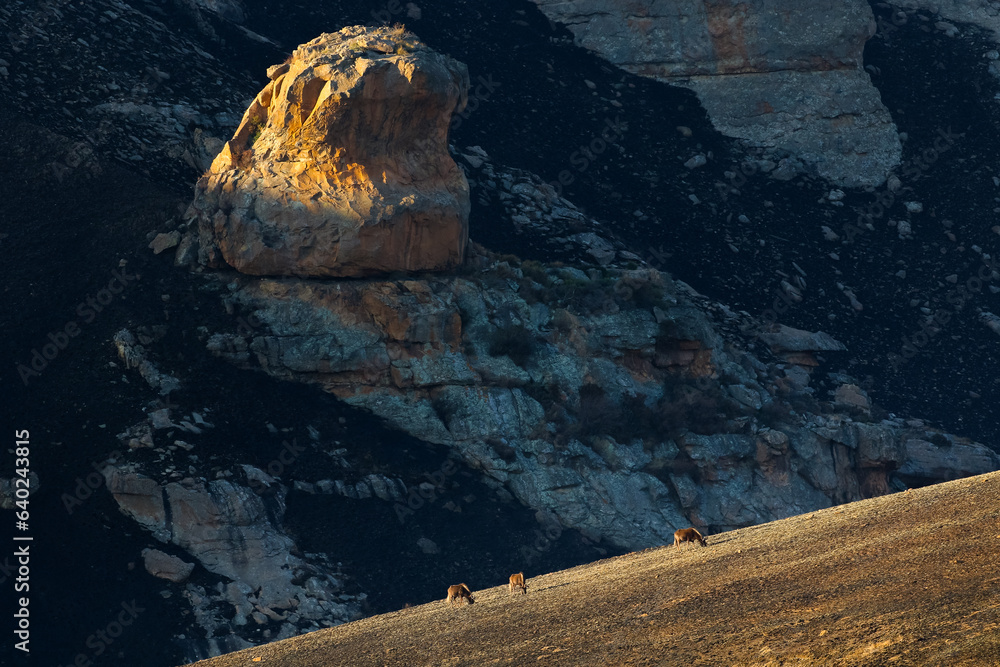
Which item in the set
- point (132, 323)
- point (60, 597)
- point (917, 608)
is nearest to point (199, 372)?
point (132, 323)

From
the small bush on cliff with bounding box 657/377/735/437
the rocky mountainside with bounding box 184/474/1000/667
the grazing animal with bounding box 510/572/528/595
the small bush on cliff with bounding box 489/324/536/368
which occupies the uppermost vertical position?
the small bush on cliff with bounding box 489/324/536/368

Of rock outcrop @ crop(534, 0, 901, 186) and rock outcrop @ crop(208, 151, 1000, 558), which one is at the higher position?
rock outcrop @ crop(534, 0, 901, 186)

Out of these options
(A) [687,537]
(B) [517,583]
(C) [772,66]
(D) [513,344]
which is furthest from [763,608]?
(C) [772,66]

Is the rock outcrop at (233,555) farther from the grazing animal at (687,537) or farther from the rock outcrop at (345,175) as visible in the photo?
the grazing animal at (687,537)

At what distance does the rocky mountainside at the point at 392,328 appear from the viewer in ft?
69.9

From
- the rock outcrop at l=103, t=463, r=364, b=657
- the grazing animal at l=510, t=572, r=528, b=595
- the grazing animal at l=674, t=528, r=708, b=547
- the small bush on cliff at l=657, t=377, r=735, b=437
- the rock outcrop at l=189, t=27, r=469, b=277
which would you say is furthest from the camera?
the small bush on cliff at l=657, t=377, r=735, b=437

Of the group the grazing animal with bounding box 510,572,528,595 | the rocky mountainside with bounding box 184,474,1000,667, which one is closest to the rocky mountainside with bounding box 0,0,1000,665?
the grazing animal with bounding box 510,572,528,595

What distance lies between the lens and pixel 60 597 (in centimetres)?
1941

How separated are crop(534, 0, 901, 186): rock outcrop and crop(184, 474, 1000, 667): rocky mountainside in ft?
66.4

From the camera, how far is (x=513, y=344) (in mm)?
25703

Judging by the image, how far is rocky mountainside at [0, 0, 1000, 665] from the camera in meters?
21.3

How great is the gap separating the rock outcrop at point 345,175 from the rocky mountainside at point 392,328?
0.07 metres

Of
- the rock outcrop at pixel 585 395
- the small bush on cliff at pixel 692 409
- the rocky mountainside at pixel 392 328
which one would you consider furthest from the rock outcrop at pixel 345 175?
the small bush on cliff at pixel 692 409

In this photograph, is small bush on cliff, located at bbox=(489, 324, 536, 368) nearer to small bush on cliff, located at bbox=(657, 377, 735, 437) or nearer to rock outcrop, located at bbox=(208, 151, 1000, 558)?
rock outcrop, located at bbox=(208, 151, 1000, 558)
